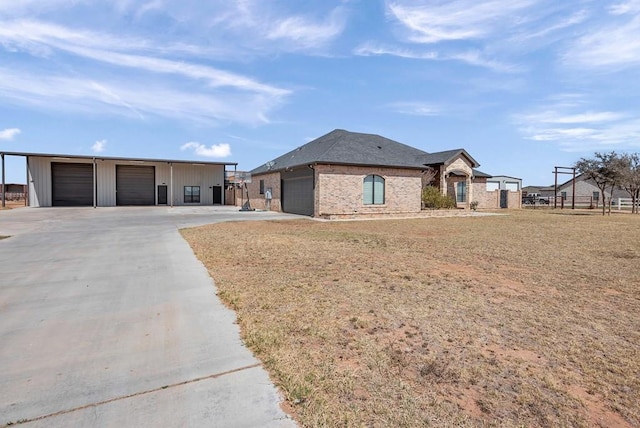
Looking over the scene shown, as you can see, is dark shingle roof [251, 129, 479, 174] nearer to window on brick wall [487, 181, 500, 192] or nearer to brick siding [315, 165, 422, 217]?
brick siding [315, 165, 422, 217]

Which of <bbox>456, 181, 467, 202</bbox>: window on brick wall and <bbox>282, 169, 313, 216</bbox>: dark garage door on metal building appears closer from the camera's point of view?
<bbox>282, 169, 313, 216</bbox>: dark garage door on metal building

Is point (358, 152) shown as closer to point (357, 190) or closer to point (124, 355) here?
point (357, 190)

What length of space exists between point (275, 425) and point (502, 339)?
2719mm

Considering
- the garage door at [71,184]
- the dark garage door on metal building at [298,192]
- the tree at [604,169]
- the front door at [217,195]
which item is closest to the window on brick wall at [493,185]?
the tree at [604,169]

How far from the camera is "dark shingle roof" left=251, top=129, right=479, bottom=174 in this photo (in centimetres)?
2283

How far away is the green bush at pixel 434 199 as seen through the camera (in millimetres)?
26391

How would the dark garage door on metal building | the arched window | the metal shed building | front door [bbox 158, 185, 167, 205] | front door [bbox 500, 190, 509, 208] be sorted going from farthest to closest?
1. front door [bbox 500, 190, 509, 208]
2. front door [bbox 158, 185, 167, 205]
3. the metal shed building
4. the arched window
5. the dark garage door on metal building

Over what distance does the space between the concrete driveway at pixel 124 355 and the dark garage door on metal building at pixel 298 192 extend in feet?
52.4

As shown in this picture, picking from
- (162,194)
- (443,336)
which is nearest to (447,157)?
(443,336)

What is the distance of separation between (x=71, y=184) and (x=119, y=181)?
13.7ft

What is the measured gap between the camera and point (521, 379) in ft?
10.1

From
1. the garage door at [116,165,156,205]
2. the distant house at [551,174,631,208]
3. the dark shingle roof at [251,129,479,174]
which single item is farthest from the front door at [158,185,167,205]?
the distant house at [551,174,631,208]

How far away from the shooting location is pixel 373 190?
23531 millimetres

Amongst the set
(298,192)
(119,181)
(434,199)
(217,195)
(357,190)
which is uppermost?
(119,181)
